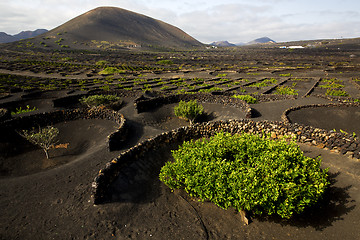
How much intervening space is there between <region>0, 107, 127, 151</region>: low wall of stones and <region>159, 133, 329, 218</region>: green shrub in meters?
8.63

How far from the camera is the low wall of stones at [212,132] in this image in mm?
8696

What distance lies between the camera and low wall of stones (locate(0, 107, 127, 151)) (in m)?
15.6

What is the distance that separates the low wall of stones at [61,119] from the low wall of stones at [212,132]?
420cm

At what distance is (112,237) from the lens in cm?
684

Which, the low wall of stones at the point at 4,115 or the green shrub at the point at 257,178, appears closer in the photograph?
the green shrub at the point at 257,178

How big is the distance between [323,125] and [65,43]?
20526 cm

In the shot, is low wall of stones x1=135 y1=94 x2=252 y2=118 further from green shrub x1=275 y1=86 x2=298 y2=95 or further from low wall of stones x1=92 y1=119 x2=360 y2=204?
green shrub x1=275 y1=86 x2=298 y2=95

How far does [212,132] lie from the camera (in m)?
14.4

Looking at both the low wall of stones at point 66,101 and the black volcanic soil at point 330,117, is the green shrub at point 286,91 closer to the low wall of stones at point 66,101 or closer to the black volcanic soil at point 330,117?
the black volcanic soil at point 330,117

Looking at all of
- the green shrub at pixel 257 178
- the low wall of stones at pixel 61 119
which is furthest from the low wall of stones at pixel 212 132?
the low wall of stones at pixel 61 119

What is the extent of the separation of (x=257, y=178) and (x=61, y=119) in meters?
18.8

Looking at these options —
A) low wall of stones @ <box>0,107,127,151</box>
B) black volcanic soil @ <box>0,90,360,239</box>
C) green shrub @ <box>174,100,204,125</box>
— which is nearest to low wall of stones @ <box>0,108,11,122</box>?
low wall of stones @ <box>0,107,127,151</box>

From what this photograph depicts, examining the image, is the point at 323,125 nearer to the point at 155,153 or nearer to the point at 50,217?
the point at 155,153

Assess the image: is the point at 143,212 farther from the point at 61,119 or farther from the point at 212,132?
the point at 61,119
